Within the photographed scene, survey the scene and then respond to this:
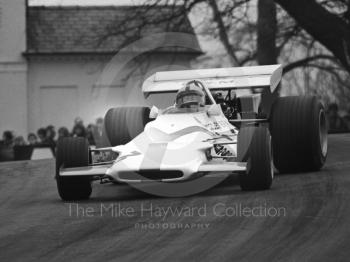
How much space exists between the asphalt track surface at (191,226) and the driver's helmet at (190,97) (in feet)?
3.62

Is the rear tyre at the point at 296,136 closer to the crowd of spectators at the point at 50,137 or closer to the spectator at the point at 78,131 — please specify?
the crowd of spectators at the point at 50,137

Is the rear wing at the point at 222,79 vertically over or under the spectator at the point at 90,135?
over

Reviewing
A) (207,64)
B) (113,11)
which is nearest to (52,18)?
(113,11)

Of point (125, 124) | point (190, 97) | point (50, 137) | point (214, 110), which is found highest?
point (190, 97)

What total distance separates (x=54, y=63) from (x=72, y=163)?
25.1 meters

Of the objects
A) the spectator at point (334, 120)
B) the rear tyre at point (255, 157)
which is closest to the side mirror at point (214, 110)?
the rear tyre at point (255, 157)

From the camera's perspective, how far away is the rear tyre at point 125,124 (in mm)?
14438

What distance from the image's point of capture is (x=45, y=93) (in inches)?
1432

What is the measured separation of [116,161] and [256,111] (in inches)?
141

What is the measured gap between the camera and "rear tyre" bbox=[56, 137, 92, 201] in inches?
460

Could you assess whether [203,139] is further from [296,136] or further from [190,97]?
[296,136]

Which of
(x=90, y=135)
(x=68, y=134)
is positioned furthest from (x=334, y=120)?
(x=68, y=134)

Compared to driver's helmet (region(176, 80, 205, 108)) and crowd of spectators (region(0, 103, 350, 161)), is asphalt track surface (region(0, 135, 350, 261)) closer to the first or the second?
driver's helmet (region(176, 80, 205, 108))

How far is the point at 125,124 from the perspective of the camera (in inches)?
570
